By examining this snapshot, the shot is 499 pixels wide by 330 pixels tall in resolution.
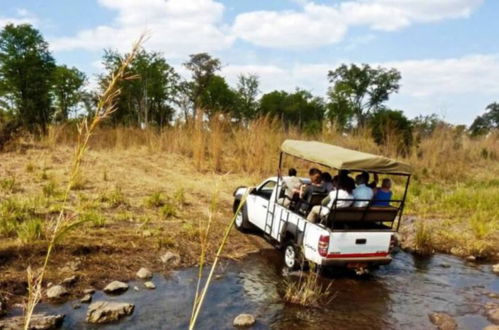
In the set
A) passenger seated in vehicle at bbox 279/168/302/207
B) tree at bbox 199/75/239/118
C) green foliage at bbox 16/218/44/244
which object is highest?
tree at bbox 199/75/239/118

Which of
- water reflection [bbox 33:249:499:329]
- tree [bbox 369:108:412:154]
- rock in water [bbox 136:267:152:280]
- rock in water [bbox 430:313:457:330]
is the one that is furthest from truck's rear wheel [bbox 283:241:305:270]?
tree [bbox 369:108:412:154]

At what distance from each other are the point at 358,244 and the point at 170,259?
3532 millimetres

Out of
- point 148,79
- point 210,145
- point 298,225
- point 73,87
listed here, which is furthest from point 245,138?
point 73,87

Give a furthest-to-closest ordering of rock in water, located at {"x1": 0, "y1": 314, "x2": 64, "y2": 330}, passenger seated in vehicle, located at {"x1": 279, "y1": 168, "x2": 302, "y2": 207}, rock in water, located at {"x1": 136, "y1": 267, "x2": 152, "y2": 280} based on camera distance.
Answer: passenger seated in vehicle, located at {"x1": 279, "y1": 168, "x2": 302, "y2": 207} < rock in water, located at {"x1": 136, "y1": 267, "x2": 152, "y2": 280} < rock in water, located at {"x1": 0, "y1": 314, "x2": 64, "y2": 330}

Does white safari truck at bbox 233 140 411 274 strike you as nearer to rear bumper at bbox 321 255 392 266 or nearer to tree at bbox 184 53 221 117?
rear bumper at bbox 321 255 392 266

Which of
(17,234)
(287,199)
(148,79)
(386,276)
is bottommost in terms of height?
(386,276)

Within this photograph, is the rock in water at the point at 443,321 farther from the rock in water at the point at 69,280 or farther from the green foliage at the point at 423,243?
the rock in water at the point at 69,280

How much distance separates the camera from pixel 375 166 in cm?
786

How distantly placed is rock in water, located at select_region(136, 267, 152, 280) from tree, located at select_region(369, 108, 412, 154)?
16.4 meters

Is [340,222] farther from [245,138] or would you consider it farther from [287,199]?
[245,138]

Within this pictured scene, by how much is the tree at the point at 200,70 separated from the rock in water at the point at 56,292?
1766 inches

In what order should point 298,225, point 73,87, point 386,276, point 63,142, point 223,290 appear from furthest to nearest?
point 73,87 → point 63,142 → point 386,276 → point 298,225 → point 223,290

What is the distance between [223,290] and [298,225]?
1841mm

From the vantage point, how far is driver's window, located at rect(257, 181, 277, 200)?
1051cm
